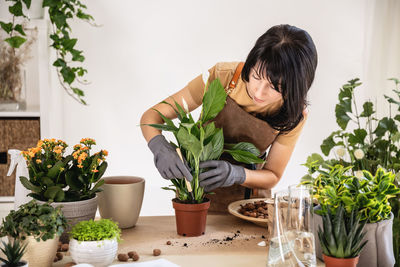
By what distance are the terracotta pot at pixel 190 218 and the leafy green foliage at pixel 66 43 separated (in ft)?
4.63

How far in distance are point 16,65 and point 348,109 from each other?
1.77 m

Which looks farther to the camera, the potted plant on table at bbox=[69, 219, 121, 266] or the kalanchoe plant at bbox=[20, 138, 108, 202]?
the kalanchoe plant at bbox=[20, 138, 108, 202]

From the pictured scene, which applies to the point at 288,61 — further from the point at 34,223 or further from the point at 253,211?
the point at 34,223

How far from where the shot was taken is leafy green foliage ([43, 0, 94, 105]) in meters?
2.27

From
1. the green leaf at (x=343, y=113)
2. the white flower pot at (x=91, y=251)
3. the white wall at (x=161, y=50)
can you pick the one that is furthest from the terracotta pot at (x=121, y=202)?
the white wall at (x=161, y=50)

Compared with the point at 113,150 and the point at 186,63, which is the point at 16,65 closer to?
the point at 113,150

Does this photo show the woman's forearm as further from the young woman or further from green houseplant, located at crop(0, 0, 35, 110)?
green houseplant, located at crop(0, 0, 35, 110)

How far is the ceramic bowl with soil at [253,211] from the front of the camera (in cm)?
134

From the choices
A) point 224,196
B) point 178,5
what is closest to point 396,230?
point 224,196

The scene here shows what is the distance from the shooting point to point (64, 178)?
1.19 m

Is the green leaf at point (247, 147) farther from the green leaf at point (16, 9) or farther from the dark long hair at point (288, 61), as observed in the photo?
the green leaf at point (16, 9)

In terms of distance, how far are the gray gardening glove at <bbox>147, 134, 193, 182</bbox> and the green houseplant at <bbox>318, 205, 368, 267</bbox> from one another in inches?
17.7

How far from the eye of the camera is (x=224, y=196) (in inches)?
69.2

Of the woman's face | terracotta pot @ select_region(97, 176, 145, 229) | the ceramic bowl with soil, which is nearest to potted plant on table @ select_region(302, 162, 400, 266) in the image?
the ceramic bowl with soil
